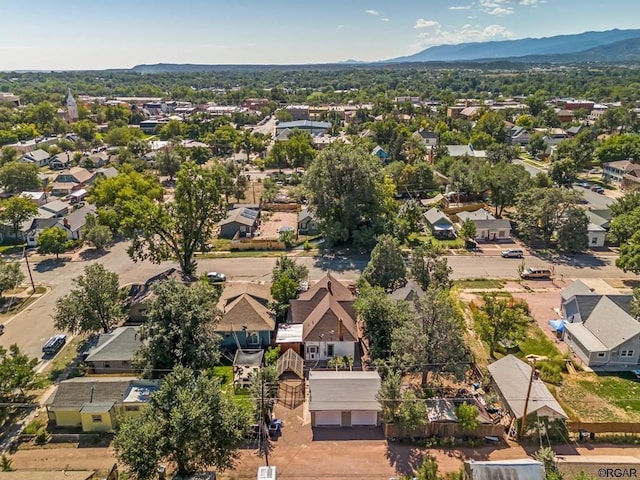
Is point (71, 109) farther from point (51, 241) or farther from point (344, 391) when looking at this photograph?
point (344, 391)

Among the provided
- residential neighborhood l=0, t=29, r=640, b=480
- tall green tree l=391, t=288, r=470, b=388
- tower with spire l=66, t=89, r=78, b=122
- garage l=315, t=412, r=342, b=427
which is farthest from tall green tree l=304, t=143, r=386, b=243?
tower with spire l=66, t=89, r=78, b=122

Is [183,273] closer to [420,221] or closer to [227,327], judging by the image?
[227,327]

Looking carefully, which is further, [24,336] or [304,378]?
[24,336]

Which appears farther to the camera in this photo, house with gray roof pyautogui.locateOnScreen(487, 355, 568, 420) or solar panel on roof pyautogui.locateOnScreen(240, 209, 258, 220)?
solar panel on roof pyautogui.locateOnScreen(240, 209, 258, 220)

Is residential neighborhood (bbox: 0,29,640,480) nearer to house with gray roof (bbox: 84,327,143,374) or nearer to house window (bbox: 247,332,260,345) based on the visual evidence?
house with gray roof (bbox: 84,327,143,374)

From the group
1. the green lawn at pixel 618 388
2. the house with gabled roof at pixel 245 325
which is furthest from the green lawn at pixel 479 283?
the house with gabled roof at pixel 245 325

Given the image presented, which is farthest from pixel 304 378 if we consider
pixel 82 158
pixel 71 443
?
pixel 82 158

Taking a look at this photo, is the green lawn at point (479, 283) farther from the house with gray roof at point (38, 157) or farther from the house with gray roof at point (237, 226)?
the house with gray roof at point (38, 157)
